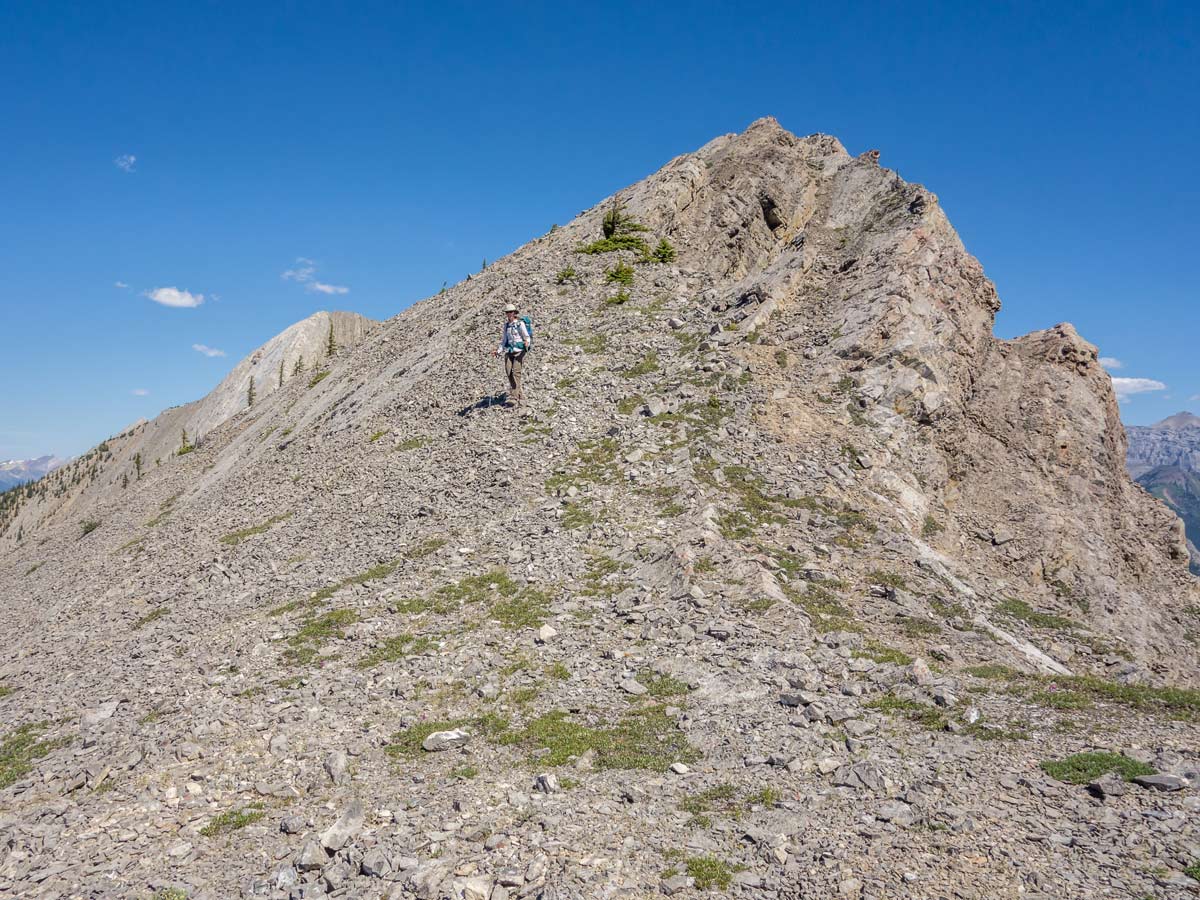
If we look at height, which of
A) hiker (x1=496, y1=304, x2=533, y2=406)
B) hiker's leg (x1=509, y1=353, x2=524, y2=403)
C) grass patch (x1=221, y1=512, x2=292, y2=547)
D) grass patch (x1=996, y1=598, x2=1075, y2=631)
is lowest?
grass patch (x1=996, y1=598, x2=1075, y2=631)

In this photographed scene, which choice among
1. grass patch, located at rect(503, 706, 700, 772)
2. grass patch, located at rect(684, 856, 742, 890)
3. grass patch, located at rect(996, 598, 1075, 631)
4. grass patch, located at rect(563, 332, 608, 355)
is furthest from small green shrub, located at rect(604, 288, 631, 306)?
grass patch, located at rect(684, 856, 742, 890)

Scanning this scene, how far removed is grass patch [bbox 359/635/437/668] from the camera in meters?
14.5

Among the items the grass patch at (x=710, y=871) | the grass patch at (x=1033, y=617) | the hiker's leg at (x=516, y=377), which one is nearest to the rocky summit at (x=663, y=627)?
the grass patch at (x=710, y=871)

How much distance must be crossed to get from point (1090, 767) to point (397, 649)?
40.3ft

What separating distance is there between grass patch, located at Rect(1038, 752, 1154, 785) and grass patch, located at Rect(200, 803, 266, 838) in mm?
11105

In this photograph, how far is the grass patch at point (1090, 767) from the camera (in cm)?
922

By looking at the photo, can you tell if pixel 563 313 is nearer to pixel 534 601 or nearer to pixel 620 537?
pixel 620 537

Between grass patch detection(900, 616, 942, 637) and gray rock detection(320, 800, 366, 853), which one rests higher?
grass patch detection(900, 616, 942, 637)

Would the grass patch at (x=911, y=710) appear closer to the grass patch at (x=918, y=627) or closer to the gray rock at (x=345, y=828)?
the grass patch at (x=918, y=627)

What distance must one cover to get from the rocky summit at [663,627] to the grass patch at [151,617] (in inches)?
6.3

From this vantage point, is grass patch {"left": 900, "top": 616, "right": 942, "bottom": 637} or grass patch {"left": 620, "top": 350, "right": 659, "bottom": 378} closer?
grass patch {"left": 900, "top": 616, "right": 942, "bottom": 637}

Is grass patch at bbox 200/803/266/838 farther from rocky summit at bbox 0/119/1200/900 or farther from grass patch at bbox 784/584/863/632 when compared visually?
grass patch at bbox 784/584/863/632

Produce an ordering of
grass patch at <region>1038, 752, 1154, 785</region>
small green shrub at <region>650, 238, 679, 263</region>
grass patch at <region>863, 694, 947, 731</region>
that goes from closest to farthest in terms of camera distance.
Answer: grass patch at <region>1038, 752, 1154, 785</region>
grass patch at <region>863, 694, 947, 731</region>
small green shrub at <region>650, 238, 679, 263</region>

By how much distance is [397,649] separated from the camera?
14.9 metres
